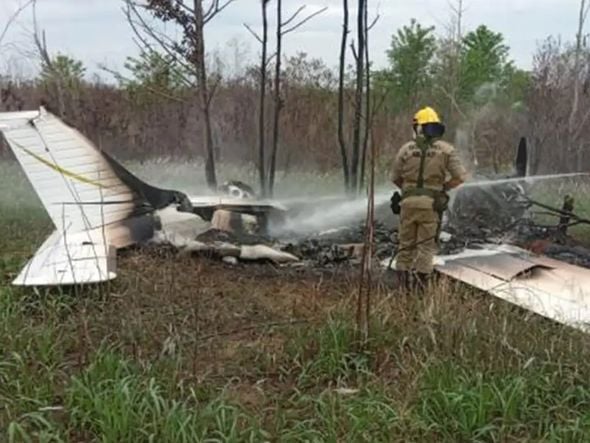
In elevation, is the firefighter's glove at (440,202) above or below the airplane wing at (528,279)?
above

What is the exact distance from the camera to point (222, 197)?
Result: 9383 millimetres

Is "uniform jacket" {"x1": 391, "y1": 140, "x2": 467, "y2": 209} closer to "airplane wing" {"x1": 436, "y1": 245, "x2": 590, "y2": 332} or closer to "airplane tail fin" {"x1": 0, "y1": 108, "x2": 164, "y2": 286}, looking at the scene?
"airplane wing" {"x1": 436, "y1": 245, "x2": 590, "y2": 332}

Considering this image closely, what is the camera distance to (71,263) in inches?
220

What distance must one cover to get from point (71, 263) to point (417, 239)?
279cm

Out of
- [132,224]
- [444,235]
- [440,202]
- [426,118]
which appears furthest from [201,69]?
[440,202]

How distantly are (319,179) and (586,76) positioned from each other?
27.6 feet

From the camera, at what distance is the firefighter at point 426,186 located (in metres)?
6.40

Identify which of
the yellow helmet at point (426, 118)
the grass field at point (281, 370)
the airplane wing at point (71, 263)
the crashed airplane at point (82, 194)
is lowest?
the grass field at point (281, 370)

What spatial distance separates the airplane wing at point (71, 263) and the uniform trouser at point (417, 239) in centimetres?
238

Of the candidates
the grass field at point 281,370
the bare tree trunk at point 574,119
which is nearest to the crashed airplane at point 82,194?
the grass field at point 281,370

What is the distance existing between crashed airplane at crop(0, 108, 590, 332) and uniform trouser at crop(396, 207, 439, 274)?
24 centimetres

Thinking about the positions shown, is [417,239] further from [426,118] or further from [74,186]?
[74,186]

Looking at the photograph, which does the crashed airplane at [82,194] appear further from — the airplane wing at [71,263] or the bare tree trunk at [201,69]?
the bare tree trunk at [201,69]

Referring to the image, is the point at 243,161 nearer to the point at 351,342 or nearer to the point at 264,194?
the point at 264,194
